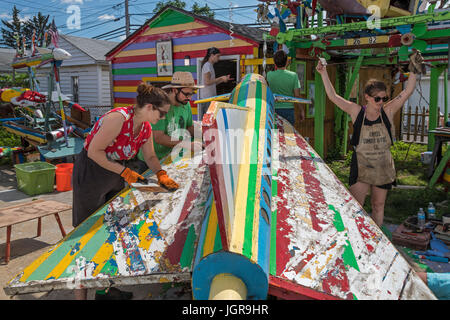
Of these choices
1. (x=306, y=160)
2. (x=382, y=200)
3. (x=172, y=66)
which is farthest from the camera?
(x=172, y=66)

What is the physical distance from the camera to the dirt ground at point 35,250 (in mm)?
3471

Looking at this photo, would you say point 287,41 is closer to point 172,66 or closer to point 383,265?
point 172,66

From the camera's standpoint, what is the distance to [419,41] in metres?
5.54

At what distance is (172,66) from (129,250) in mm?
9249

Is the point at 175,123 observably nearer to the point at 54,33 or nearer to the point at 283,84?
the point at 283,84

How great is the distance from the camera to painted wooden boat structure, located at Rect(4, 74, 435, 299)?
4.79ft

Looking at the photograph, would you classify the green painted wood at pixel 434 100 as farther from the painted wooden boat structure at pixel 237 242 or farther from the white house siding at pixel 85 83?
the white house siding at pixel 85 83

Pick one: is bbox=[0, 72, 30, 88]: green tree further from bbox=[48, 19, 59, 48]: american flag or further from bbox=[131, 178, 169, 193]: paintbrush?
bbox=[131, 178, 169, 193]: paintbrush

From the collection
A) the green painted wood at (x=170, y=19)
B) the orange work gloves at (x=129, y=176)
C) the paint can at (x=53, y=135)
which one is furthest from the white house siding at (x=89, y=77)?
the orange work gloves at (x=129, y=176)

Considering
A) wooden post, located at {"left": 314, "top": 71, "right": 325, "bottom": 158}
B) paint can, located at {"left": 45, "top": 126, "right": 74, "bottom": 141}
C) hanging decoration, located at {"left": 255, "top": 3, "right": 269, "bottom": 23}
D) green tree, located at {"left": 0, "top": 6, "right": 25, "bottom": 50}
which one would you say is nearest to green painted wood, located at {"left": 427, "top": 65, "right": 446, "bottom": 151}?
wooden post, located at {"left": 314, "top": 71, "right": 325, "bottom": 158}

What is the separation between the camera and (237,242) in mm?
1456

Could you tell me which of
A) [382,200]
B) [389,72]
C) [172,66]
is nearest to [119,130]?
[382,200]

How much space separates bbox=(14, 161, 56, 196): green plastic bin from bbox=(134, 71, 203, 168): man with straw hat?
434 centimetres

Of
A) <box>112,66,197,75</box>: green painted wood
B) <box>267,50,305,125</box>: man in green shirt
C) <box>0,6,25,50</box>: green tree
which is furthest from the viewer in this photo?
<box>0,6,25,50</box>: green tree
